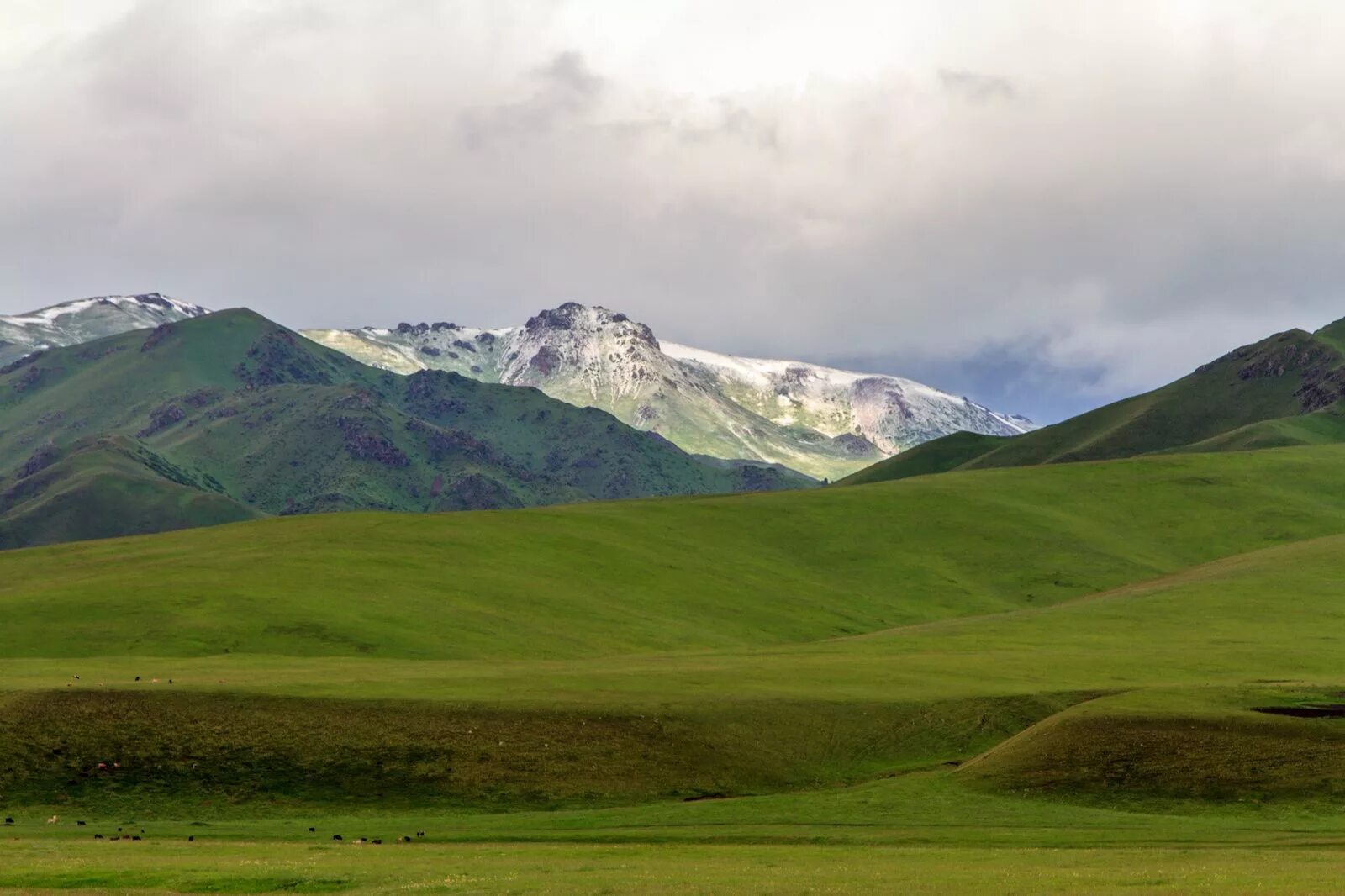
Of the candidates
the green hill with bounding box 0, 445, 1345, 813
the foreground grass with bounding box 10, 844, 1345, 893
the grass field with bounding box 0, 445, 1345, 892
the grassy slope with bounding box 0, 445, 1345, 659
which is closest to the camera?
the foreground grass with bounding box 10, 844, 1345, 893

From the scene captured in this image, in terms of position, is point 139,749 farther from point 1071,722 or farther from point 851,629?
point 851,629

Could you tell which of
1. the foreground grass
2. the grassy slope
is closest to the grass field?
the foreground grass

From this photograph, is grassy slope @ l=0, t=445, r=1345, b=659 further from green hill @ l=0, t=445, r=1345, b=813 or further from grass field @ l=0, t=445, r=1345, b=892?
grass field @ l=0, t=445, r=1345, b=892

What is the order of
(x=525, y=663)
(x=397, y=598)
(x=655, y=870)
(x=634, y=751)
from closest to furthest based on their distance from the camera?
(x=655, y=870) < (x=634, y=751) < (x=525, y=663) < (x=397, y=598)

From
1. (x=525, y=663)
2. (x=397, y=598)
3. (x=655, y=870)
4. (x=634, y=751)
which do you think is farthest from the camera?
(x=397, y=598)

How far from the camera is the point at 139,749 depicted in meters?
79.8

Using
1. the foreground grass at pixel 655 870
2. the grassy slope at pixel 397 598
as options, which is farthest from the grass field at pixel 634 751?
the grassy slope at pixel 397 598

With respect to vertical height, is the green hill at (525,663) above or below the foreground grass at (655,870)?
above

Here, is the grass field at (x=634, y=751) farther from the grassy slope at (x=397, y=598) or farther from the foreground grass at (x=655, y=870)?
A: the grassy slope at (x=397, y=598)

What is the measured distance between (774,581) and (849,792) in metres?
121

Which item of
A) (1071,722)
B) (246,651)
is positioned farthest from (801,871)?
(246,651)

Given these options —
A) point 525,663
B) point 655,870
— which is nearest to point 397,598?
point 525,663

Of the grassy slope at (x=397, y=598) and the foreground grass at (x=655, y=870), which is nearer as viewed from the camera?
the foreground grass at (x=655, y=870)

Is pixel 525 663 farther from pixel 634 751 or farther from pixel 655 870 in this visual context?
pixel 655 870
